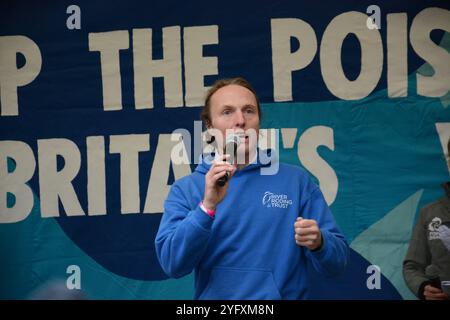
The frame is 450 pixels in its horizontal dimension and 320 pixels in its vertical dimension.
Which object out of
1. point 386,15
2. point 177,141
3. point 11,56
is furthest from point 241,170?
point 11,56

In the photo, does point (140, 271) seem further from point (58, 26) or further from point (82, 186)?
point (58, 26)

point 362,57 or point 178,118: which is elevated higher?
point 362,57

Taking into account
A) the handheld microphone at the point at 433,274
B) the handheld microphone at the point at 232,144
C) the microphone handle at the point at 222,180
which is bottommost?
the handheld microphone at the point at 433,274

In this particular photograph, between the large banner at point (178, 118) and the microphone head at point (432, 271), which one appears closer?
the microphone head at point (432, 271)

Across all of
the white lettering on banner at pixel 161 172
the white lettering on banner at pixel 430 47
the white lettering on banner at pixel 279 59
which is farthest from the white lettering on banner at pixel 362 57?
the white lettering on banner at pixel 161 172

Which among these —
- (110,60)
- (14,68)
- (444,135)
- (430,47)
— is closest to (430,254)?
(444,135)

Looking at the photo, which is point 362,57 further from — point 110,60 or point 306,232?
point 306,232

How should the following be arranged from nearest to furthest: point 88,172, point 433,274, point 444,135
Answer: point 433,274 < point 444,135 < point 88,172

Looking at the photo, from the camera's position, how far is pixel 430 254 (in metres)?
3.56

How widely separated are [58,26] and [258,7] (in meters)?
1.05

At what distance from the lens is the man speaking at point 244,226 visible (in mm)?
2404

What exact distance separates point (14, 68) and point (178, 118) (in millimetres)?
920

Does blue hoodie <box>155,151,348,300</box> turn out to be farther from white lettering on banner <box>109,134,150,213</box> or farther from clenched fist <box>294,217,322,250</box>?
white lettering on banner <box>109,134,150,213</box>

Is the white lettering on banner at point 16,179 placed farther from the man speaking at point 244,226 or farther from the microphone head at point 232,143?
the microphone head at point 232,143
